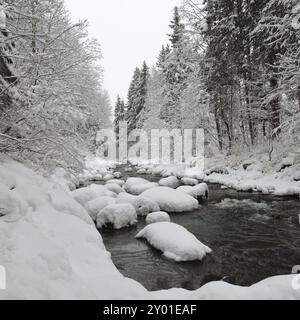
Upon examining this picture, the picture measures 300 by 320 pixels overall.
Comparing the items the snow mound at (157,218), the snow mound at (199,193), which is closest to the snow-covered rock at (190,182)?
the snow mound at (199,193)

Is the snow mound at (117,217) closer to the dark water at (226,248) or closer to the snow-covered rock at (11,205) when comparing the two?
the dark water at (226,248)

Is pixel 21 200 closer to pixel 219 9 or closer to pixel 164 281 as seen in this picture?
pixel 164 281

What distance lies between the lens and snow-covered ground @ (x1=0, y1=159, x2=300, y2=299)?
9.87 ft

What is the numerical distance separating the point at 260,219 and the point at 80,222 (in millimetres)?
6113

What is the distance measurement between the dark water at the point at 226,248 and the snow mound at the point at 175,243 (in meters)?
0.14

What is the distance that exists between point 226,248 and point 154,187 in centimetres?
516

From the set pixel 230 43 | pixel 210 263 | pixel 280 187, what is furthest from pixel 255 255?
pixel 230 43

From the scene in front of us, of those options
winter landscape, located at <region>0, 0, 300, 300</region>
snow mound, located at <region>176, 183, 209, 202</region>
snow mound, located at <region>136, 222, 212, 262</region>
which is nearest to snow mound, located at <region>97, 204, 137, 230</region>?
winter landscape, located at <region>0, 0, 300, 300</region>

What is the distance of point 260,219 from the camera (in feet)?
30.5

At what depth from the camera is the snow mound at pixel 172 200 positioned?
34.6ft

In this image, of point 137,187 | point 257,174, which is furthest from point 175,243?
point 257,174

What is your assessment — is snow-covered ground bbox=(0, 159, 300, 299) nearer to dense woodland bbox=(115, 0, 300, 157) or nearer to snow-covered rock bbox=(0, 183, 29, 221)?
snow-covered rock bbox=(0, 183, 29, 221)

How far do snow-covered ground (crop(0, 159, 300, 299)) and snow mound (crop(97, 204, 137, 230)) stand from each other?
3691mm

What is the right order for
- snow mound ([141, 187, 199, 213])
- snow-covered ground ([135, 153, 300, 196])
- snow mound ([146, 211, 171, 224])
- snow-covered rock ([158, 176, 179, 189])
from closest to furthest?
snow mound ([146, 211, 171, 224]), snow mound ([141, 187, 199, 213]), snow-covered ground ([135, 153, 300, 196]), snow-covered rock ([158, 176, 179, 189])
